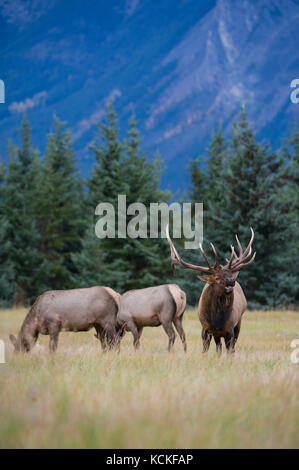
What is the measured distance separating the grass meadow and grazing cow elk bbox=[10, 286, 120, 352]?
1.46 meters

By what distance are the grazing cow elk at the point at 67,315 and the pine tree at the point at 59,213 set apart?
2131cm

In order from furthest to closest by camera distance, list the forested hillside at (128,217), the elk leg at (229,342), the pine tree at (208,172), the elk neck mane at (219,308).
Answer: the pine tree at (208,172), the forested hillside at (128,217), the elk leg at (229,342), the elk neck mane at (219,308)

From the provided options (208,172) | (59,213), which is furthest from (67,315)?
(208,172)

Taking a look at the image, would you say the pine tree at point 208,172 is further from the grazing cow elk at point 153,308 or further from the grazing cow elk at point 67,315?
the grazing cow elk at point 67,315

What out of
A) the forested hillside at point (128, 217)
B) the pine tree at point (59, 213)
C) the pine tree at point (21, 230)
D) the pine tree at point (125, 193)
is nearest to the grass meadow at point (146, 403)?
the forested hillside at point (128, 217)

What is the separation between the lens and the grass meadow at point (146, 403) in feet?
11.0

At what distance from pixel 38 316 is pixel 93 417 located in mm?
4630

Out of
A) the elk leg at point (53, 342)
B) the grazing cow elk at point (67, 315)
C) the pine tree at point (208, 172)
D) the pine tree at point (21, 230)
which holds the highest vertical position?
the pine tree at point (208, 172)

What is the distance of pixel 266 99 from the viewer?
142 metres

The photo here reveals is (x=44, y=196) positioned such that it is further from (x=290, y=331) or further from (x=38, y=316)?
(x=38, y=316)

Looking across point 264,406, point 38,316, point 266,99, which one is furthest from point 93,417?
point 266,99

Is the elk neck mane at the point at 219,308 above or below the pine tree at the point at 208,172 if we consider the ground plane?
below

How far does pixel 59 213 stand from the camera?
104 ft
